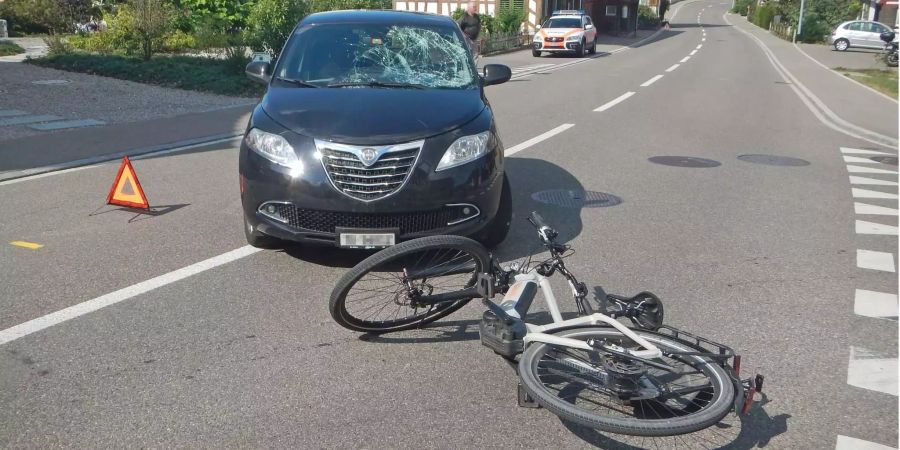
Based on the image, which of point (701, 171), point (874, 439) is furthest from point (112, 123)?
point (874, 439)

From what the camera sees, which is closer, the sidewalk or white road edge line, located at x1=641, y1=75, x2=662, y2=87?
the sidewalk

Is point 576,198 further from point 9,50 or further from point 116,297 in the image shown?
point 9,50

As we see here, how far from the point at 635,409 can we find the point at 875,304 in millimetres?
2871

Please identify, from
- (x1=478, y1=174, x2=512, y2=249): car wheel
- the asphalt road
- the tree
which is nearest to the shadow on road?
the asphalt road

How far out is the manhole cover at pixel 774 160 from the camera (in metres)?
11.4

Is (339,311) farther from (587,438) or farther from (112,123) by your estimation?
(112,123)

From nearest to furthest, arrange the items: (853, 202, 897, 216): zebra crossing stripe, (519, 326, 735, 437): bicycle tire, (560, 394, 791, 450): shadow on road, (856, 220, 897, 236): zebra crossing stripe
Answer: (519, 326, 735, 437): bicycle tire → (560, 394, 791, 450): shadow on road → (856, 220, 897, 236): zebra crossing stripe → (853, 202, 897, 216): zebra crossing stripe

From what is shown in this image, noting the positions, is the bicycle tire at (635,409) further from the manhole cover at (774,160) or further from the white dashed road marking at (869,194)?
the manhole cover at (774,160)

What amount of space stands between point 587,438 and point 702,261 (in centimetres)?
319

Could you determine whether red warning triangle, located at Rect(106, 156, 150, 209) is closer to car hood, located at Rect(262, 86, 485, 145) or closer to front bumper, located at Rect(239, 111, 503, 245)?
car hood, located at Rect(262, 86, 485, 145)

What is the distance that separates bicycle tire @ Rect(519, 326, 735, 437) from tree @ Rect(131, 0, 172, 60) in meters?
17.9

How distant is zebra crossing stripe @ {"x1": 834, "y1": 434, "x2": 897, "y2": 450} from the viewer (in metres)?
3.78

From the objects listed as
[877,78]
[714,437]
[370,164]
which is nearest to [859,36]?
[877,78]

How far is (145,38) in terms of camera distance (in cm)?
1989
